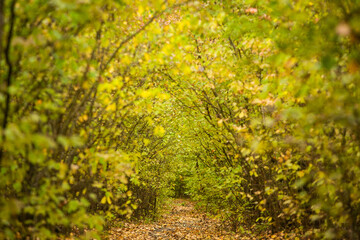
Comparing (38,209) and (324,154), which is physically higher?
(324,154)

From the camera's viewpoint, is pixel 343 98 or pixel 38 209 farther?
pixel 38 209

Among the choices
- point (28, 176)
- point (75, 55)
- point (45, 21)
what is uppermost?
point (45, 21)

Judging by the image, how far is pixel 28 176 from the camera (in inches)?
120

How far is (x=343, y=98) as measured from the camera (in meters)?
2.39

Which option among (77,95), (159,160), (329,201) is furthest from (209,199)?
(77,95)

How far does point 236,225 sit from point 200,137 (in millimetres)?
3424

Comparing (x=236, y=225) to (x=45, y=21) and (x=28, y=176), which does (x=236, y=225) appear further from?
(x=45, y=21)

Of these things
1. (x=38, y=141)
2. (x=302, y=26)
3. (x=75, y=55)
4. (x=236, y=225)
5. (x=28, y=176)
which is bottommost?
(x=236, y=225)

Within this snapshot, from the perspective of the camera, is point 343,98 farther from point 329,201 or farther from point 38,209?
point 38,209

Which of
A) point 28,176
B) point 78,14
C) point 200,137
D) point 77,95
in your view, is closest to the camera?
point 78,14

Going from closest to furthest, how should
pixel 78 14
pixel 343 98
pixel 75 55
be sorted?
1. pixel 78 14
2. pixel 343 98
3. pixel 75 55

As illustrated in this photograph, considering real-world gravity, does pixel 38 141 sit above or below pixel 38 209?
above

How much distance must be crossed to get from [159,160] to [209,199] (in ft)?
9.85

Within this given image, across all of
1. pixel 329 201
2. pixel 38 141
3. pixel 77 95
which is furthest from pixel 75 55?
pixel 329 201
